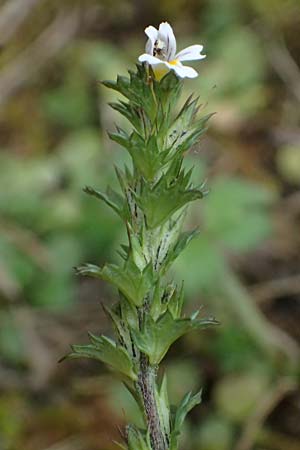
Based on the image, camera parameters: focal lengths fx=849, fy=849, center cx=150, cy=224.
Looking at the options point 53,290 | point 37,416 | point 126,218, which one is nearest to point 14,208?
point 53,290

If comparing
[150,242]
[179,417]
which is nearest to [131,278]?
[150,242]

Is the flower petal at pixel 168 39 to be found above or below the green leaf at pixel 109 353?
above

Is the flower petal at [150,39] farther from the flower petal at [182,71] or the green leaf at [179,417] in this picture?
the green leaf at [179,417]

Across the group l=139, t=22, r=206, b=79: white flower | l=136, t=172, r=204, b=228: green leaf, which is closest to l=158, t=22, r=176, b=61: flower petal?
l=139, t=22, r=206, b=79: white flower

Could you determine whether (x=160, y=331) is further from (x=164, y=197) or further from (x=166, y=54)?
(x=166, y=54)

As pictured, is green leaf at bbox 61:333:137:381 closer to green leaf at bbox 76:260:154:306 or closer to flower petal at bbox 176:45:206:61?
green leaf at bbox 76:260:154:306

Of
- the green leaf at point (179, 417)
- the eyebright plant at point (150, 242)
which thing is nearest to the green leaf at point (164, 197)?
the eyebright plant at point (150, 242)

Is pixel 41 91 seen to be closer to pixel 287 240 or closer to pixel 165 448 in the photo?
pixel 287 240

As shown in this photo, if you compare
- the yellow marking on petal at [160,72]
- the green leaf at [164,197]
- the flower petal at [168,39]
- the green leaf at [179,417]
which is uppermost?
the flower petal at [168,39]
